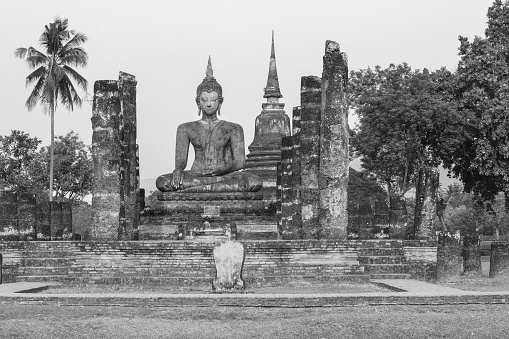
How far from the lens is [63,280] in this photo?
1792 centimetres

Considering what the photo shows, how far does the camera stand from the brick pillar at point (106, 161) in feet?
60.8

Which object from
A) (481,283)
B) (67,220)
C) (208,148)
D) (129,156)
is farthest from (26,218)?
(481,283)

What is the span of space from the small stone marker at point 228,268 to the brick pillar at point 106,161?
3808mm

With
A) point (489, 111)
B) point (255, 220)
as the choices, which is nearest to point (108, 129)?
point (255, 220)

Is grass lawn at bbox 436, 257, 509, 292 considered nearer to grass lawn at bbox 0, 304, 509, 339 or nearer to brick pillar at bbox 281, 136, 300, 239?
brick pillar at bbox 281, 136, 300, 239

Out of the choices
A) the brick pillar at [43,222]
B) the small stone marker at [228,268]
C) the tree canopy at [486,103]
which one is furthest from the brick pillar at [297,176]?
the tree canopy at [486,103]

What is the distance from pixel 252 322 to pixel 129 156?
8947mm

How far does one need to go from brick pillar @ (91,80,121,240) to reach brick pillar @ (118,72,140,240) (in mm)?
418

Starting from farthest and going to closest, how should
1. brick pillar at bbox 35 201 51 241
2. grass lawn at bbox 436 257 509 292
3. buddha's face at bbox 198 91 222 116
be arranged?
buddha's face at bbox 198 91 222 116, brick pillar at bbox 35 201 51 241, grass lawn at bbox 436 257 509 292

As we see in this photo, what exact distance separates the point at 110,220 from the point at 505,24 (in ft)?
47.1

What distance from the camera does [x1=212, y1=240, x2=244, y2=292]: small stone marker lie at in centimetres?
1527

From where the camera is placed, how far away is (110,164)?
61.6ft

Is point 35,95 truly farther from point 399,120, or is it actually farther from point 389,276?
point 389,276

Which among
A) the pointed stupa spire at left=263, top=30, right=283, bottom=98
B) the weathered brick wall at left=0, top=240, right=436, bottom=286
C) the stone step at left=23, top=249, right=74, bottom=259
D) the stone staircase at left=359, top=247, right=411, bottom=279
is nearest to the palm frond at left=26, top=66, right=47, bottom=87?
the pointed stupa spire at left=263, top=30, right=283, bottom=98
